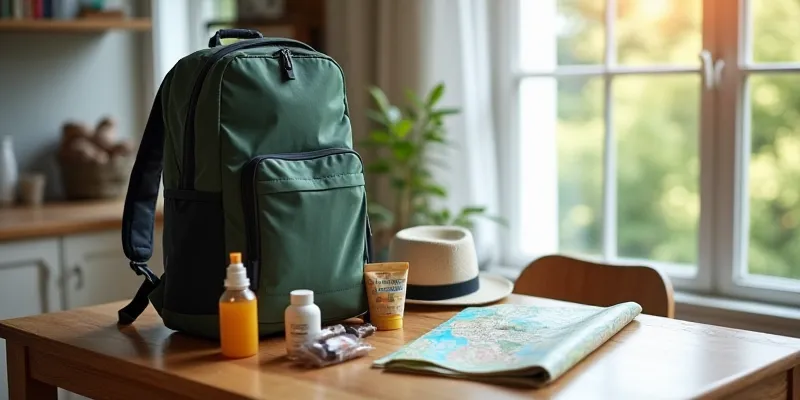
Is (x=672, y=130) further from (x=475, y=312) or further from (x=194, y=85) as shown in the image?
(x=194, y=85)

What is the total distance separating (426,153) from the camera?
3070 mm

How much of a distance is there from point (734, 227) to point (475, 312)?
3.79ft

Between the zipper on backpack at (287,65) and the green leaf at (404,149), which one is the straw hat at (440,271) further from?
the green leaf at (404,149)

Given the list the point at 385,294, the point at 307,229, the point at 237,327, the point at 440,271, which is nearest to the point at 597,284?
the point at 440,271

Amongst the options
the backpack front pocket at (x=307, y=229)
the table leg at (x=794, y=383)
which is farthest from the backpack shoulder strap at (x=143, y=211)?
the table leg at (x=794, y=383)

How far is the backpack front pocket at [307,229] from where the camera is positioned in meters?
1.49

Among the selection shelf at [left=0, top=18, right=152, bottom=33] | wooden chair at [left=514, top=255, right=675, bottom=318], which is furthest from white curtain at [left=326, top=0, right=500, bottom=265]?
wooden chair at [left=514, top=255, right=675, bottom=318]

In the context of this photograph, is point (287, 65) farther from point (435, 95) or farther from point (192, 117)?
point (435, 95)

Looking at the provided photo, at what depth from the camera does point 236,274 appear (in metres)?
1.41

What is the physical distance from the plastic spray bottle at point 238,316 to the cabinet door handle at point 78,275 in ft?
5.04

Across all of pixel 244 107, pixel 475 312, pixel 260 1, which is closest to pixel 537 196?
pixel 260 1

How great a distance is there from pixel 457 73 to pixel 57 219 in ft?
3.96

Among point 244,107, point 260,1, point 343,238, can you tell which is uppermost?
point 260,1

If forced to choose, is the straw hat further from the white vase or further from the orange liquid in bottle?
the white vase
